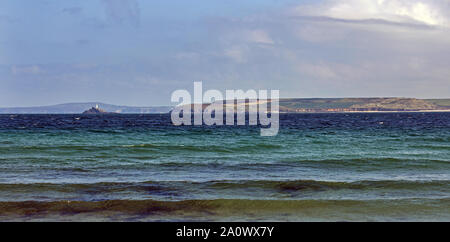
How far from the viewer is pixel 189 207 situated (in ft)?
40.1

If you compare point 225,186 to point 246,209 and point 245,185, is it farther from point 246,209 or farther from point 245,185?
point 246,209

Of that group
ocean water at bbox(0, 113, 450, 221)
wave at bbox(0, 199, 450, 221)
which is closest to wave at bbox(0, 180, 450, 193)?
ocean water at bbox(0, 113, 450, 221)

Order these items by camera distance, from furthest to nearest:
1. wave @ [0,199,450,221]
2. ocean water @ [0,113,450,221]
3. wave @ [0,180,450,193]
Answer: wave @ [0,180,450,193]
ocean water @ [0,113,450,221]
wave @ [0,199,450,221]

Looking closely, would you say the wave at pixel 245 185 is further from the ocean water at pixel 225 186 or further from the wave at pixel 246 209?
the wave at pixel 246 209

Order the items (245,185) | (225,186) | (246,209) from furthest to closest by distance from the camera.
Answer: (245,185) < (225,186) < (246,209)

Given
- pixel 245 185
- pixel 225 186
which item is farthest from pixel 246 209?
pixel 245 185

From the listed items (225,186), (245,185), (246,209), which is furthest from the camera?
(245,185)

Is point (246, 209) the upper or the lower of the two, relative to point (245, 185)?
lower

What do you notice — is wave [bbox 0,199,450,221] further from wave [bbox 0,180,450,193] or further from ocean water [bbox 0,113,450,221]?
wave [bbox 0,180,450,193]

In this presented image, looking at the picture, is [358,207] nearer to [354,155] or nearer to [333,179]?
[333,179]

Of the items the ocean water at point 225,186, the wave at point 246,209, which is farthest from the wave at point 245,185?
the wave at point 246,209

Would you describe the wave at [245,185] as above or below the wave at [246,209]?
above

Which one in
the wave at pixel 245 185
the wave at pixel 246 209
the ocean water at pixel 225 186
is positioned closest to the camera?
the wave at pixel 246 209
